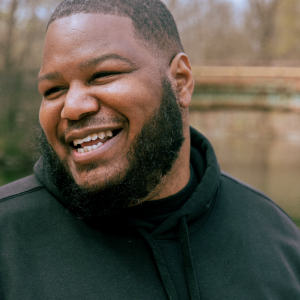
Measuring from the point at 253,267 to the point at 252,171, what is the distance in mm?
4112

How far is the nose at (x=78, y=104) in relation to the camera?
1562 millimetres

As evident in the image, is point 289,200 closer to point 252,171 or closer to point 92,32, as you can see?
point 252,171

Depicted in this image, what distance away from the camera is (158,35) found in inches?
76.3

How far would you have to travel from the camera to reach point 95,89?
1.62m

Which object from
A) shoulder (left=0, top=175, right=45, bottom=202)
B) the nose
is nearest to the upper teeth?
the nose

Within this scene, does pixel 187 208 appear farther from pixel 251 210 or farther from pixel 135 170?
pixel 251 210

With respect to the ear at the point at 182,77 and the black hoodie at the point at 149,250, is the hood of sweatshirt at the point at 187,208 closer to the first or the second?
the black hoodie at the point at 149,250

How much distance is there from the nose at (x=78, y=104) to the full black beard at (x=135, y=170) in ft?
0.93

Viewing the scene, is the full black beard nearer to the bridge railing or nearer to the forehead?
the forehead

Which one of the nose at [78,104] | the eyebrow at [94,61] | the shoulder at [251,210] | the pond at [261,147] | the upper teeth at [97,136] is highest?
the eyebrow at [94,61]

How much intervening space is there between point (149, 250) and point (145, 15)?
1.33 m

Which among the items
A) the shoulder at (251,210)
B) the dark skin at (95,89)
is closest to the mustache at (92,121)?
the dark skin at (95,89)

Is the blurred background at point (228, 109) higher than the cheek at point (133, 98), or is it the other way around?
the cheek at point (133, 98)

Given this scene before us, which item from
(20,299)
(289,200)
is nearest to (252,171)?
(289,200)
